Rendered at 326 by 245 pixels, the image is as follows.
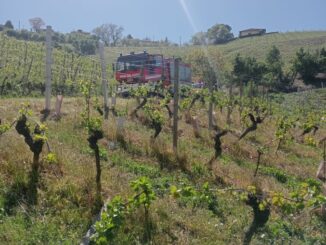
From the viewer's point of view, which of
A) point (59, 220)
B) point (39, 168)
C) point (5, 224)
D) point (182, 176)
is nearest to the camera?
point (5, 224)

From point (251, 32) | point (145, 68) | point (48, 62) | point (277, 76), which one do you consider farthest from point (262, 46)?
point (48, 62)

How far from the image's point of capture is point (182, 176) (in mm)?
8719

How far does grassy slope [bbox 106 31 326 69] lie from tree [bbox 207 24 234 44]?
16.3ft

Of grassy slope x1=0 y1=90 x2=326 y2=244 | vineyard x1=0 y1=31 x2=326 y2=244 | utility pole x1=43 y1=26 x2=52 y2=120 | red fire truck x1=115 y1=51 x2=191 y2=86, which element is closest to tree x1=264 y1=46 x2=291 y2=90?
red fire truck x1=115 y1=51 x2=191 y2=86

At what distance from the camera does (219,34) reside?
96.1m

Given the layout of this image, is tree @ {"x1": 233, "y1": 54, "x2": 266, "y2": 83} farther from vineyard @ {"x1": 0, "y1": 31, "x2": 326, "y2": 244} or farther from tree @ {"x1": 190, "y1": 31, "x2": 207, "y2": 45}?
tree @ {"x1": 190, "y1": 31, "x2": 207, "y2": 45}

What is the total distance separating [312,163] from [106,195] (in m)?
9.29

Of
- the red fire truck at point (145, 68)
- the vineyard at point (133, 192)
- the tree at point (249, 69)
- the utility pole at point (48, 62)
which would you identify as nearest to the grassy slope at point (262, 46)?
the tree at point (249, 69)

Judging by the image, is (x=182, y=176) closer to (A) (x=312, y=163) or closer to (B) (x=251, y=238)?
(B) (x=251, y=238)

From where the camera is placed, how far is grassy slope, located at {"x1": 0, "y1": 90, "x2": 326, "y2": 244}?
5.89 meters

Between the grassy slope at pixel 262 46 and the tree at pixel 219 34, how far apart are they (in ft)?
16.3

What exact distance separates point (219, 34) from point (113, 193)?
3644 inches

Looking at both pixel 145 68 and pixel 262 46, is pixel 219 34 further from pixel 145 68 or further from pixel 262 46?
pixel 145 68

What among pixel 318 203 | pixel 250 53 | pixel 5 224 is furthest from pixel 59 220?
pixel 250 53
